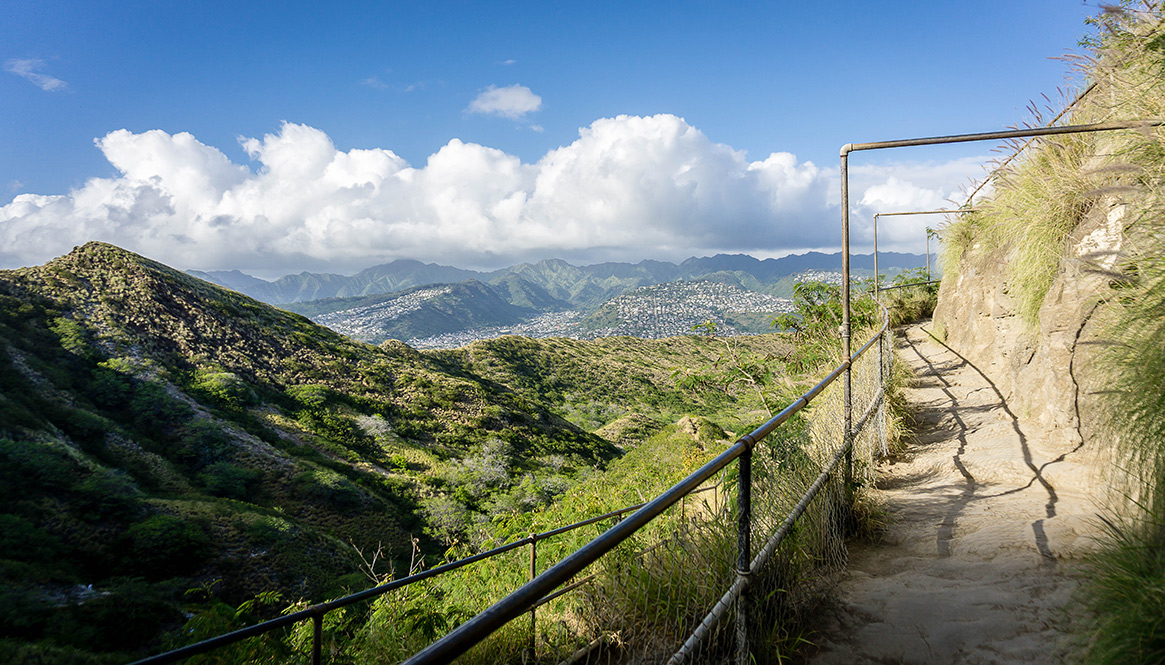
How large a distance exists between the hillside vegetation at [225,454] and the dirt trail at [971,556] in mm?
2193

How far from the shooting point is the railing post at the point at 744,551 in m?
1.94

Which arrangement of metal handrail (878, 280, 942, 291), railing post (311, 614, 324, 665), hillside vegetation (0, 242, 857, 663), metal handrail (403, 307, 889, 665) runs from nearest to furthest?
metal handrail (403, 307, 889, 665)
railing post (311, 614, 324, 665)
hillside vegetation (0, 242, 857, 663)
metal handrail (878, 280, 942, 291)

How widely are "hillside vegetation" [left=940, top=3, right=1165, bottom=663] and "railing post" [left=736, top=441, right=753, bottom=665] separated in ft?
3.63

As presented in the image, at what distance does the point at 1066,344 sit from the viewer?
480 centimetres

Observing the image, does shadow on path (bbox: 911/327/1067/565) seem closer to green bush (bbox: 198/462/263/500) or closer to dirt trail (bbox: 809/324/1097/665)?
dirt trail (bbox: 809/324/1097/665)

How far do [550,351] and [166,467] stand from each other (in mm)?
43667

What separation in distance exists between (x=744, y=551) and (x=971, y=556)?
225cm

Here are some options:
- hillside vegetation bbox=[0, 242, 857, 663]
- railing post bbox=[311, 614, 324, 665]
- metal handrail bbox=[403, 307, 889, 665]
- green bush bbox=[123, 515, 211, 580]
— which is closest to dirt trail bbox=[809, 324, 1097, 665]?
metal handrail bbox=[403, 307, 889, 665]

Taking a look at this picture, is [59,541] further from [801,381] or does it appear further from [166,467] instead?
[801,381]

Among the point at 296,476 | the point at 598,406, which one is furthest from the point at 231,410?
the point at 598,406

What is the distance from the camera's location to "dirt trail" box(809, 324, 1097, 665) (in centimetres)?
240

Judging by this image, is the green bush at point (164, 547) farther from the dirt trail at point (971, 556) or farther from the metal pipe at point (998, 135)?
the metal pipe at point (998, 135)

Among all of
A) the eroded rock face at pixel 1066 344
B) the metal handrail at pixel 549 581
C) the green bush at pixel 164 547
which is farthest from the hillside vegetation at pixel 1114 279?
the green bush at pixel 164 547

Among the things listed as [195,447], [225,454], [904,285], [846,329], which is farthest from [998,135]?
[195,447]
